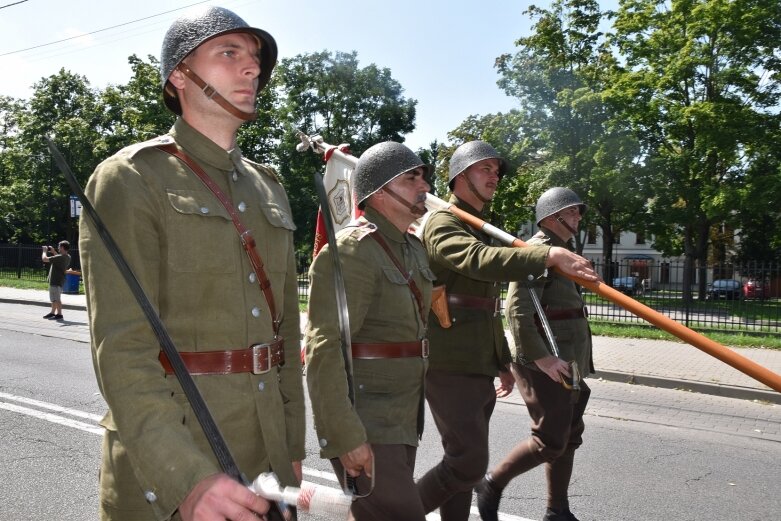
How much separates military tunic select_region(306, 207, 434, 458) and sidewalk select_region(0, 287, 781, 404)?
24.2ft

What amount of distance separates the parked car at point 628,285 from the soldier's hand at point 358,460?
18.3 metres

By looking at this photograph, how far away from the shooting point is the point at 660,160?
2919 cm

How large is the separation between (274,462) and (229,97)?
3.53ft

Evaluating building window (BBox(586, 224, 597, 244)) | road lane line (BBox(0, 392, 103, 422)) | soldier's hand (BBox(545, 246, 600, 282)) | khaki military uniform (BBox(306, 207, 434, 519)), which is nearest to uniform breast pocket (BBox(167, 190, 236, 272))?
khaki military uniform (BBox(306, 207, 434, 519))

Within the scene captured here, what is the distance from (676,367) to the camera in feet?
36.2

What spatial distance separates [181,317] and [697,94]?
30835 mm

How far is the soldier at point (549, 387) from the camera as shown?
4.49 m

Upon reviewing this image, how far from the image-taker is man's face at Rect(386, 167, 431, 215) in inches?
139

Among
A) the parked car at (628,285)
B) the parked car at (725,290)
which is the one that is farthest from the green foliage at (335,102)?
the parked car at (725,290)

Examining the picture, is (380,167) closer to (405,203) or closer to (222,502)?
(405,203)

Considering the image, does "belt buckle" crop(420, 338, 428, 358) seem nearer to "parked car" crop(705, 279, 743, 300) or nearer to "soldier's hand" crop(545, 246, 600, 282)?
"soldier's hand" crop(545, 246, 600, 282)

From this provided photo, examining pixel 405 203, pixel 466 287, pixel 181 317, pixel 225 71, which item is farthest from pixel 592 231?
pixel 181 317

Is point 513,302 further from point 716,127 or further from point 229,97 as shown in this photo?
point 716,127

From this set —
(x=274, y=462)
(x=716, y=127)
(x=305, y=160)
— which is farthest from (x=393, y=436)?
(x=305, y=160)
